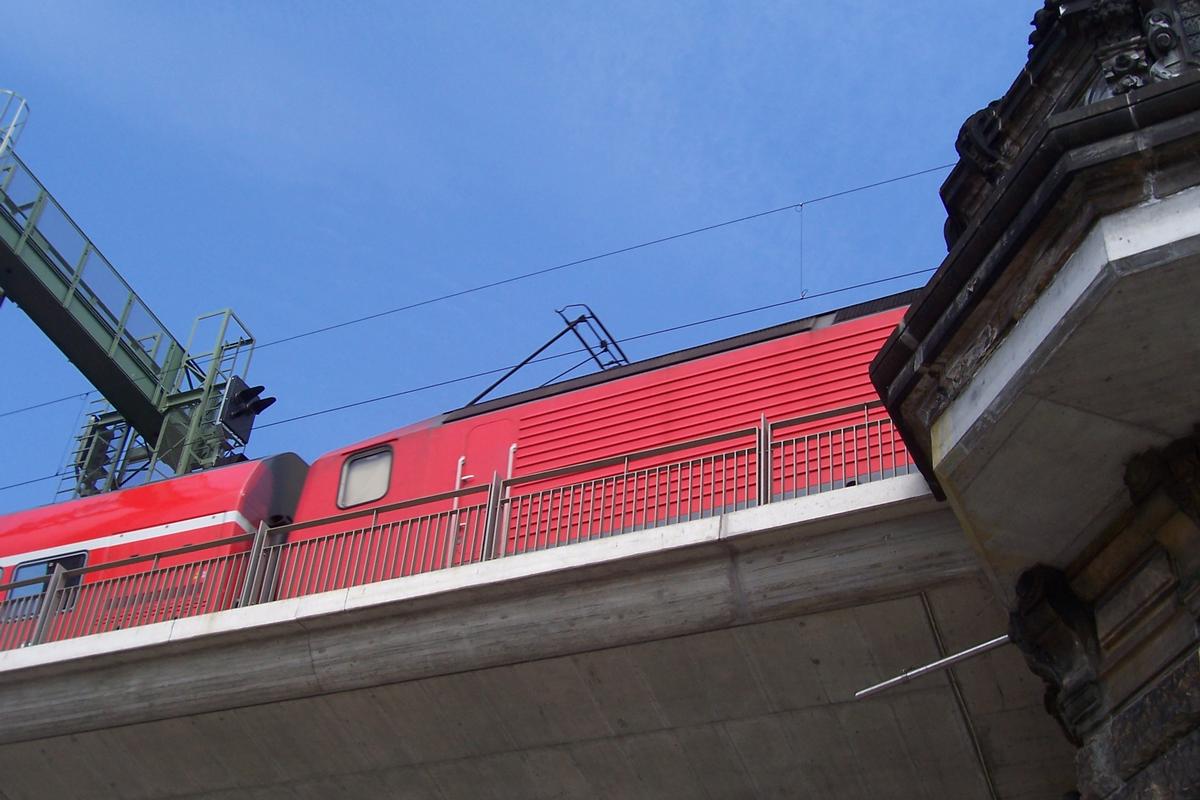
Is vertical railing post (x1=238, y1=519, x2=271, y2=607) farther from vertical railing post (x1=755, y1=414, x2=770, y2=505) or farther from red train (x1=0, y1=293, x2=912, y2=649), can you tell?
vertical railing post (x1=755, y1=414, x2=770, y2=505)

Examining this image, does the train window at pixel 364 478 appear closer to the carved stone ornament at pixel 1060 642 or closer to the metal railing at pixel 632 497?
the metal railing at pixel 632 497

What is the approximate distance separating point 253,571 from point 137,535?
352cm

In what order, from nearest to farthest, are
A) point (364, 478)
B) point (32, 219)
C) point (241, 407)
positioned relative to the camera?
point (364, 478) < point (32, 219) < point (241, 407)

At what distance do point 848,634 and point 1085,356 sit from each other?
3.98 meters

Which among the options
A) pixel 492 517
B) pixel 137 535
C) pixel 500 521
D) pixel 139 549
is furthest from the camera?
pixel 137 535

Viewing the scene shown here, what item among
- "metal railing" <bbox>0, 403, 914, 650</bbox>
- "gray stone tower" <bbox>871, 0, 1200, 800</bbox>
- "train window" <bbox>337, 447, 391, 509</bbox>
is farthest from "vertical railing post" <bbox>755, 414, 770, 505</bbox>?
"train window" <bbox>337, 447, 391, 509</bbox>

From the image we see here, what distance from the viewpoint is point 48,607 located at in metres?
14.7

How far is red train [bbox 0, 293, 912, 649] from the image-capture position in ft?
43.0

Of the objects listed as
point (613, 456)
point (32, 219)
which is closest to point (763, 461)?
point (613, 456)

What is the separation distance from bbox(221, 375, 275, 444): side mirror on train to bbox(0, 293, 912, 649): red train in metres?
5.41

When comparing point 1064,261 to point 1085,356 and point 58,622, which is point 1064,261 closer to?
point 1085,356

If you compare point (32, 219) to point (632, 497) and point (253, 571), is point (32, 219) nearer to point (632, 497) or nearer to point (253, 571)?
point (253, 571)

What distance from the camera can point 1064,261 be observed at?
8469 mm

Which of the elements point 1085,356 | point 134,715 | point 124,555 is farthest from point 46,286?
point 1085,356
